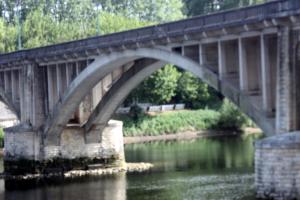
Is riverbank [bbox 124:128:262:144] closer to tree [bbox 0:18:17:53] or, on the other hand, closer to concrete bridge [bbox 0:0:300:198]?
concrete bridge [bbox 0:0:300:198]

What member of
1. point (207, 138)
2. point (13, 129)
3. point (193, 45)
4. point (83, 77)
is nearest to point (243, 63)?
point (193, 45)

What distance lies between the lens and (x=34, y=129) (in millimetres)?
48156

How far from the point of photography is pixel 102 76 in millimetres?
43781

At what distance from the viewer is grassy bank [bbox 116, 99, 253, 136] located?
72562 mm

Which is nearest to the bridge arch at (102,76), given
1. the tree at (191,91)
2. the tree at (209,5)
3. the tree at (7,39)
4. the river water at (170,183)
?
the river water at (170,183)

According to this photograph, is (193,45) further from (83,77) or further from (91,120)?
(91,120)

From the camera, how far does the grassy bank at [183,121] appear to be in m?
72.6

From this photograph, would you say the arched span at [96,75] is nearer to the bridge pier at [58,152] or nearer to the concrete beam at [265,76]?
the bridge pier at [58,152]

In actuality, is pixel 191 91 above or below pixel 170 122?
above

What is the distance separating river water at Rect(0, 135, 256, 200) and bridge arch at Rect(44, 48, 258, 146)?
14.3ft

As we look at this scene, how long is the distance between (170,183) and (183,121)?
35.3 metres

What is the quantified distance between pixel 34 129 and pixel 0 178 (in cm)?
387

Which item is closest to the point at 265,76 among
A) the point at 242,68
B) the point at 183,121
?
the point at 242,68

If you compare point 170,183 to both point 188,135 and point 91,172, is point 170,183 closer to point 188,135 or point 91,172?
point 91,172
